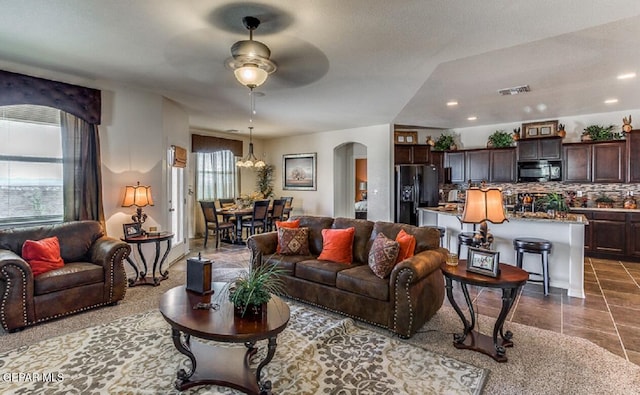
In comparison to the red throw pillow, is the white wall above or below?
above

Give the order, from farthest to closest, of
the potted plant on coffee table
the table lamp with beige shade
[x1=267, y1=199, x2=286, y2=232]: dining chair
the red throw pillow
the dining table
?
[x1=267, y1=199, x2=286, y2=232]: dining chair, the dining table, the red throw pillow, the table lamp with beige shade, the potted plant on coffee table

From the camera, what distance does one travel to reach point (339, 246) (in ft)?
12.1

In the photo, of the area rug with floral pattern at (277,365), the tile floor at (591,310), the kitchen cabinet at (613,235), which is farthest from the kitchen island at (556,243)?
the area rug with floral pattern at (277,365)

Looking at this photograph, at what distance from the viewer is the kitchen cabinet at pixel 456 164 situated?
7.77 m

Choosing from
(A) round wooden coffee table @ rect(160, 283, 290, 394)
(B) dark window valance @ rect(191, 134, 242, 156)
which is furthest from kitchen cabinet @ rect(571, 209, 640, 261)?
(B) dark window valance @ rect(191, 134, 242, 156)

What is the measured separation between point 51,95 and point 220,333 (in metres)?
3.86

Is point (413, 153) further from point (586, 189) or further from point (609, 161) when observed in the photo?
point (609, 161)

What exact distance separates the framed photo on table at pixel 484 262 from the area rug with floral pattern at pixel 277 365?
0.71 metres

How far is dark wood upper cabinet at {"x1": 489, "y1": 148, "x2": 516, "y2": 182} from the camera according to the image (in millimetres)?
7145

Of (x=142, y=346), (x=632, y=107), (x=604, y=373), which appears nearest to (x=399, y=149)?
(x=632, y=107)

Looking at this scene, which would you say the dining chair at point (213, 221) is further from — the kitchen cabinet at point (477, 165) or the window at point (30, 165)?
the kitchen cabinet at point (477, 165)

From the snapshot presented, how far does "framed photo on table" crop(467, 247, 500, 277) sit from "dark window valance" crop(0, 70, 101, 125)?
184 inches

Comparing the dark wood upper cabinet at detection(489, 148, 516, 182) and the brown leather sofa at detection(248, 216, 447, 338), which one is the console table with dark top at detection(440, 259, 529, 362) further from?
the dark wood upper cabinet at detection(489, 148, 516, 182)

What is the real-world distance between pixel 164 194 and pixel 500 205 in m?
4.60
